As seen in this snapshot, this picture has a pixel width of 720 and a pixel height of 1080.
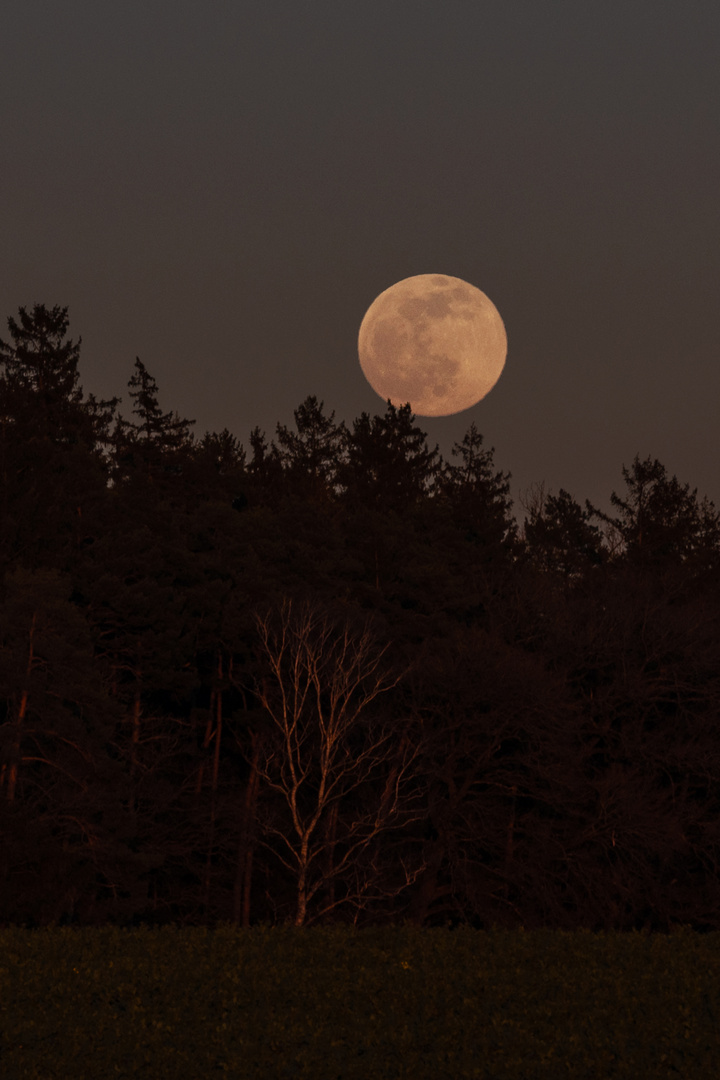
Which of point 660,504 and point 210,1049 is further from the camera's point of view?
point 660,504

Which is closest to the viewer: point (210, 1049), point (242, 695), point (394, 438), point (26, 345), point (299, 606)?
point (210, 1049)

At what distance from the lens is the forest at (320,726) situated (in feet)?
111

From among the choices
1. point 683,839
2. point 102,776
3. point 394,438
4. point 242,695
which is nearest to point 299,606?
point 242,695

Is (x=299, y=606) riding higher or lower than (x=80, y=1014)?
higher

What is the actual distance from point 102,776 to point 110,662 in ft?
22.0

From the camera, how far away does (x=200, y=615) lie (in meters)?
42.7

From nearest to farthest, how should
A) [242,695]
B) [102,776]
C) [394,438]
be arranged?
[102,776], [242,695], [394,438]

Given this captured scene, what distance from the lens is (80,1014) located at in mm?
11812

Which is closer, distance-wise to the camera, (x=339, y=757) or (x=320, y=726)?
(x=320, y=726)

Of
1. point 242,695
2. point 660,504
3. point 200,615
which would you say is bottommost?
point 242,695

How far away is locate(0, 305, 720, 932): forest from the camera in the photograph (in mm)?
33812

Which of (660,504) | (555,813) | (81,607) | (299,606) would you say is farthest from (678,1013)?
(660,504)

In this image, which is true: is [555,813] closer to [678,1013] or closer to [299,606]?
[299,606]

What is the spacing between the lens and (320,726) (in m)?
31.2
